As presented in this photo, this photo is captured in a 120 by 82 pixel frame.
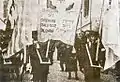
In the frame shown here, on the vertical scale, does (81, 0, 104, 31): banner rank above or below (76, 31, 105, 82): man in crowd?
above

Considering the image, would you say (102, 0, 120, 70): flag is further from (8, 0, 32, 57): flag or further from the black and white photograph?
(8, 0, 32, 57): flag

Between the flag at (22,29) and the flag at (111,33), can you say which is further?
the flag at (22,29)

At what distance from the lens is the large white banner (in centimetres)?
123

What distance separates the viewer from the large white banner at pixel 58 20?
1.23 meters

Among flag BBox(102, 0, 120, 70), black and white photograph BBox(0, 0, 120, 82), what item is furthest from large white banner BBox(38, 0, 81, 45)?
flag BBox(102, 0, 120, 70)

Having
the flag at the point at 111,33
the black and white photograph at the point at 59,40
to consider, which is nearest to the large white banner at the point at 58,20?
the black and white photograph at the point at 59,40

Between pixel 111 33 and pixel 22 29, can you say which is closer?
pixel 111 33

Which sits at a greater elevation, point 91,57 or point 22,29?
point 22,29

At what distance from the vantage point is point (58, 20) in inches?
49.1

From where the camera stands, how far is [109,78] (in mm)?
1184

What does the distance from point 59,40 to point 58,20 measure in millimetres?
98

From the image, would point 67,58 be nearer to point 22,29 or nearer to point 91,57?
point 91,57

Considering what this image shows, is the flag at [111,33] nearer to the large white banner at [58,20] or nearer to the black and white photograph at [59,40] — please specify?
the black and white photograph at [59,40]

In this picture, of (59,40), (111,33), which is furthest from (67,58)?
(111,33)
